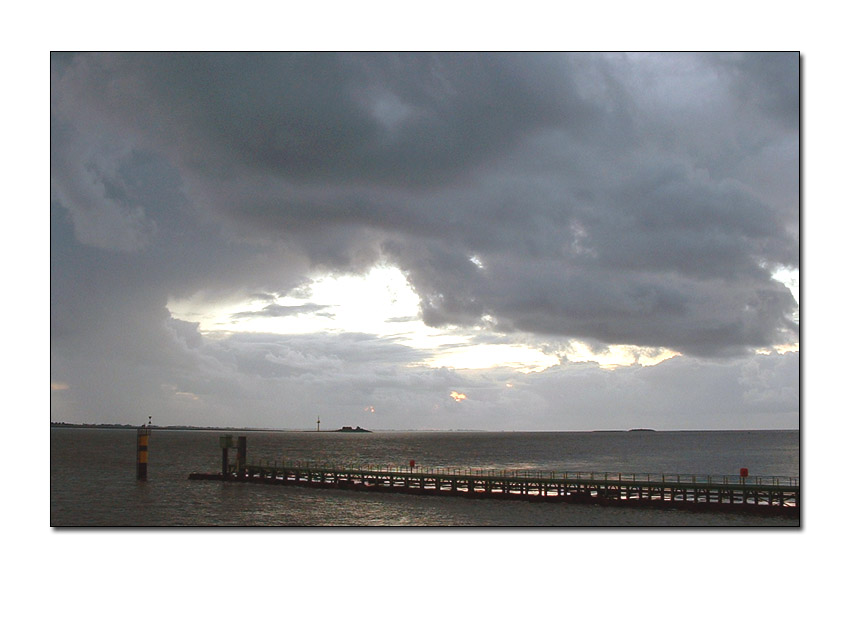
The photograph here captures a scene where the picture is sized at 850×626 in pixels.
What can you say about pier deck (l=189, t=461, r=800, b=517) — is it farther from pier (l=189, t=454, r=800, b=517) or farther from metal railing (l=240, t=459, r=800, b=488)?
metal railing (l=240, t=459, r=800, b=488)

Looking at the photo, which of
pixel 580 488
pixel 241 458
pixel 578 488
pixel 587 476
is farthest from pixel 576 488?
pixel 241 458

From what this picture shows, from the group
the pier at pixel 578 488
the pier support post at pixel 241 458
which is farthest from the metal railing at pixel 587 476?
the pier support post at pixel 241 458

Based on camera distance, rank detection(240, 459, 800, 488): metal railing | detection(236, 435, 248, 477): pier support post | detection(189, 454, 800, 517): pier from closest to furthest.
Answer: detection(189, 454, 800, 517): pier
detection(240, 459, 800, 488): metal railing
detection(236, 435, 248, 477): pier support post

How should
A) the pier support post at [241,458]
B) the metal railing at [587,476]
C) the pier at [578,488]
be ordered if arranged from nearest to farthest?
the pier at [578,488] → the metal railing at [587,476] → the pier support post at [241,458]

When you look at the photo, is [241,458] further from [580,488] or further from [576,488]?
[580,488]

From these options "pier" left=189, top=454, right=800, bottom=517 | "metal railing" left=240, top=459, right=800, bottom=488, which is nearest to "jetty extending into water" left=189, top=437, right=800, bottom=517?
"pier" left=189, top=454, right=800, bottom=517

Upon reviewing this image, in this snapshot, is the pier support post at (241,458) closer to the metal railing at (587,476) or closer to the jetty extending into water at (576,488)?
the jetty extending into water at (576,488)

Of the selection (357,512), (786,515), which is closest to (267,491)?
(357,512)

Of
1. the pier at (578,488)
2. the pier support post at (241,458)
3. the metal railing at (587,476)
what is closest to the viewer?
the pier at (578,488)

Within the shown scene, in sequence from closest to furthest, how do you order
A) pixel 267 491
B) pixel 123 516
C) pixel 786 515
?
pixel 786 515, pixel 123 516, pixel 267 491

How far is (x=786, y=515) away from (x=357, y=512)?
22.1m
